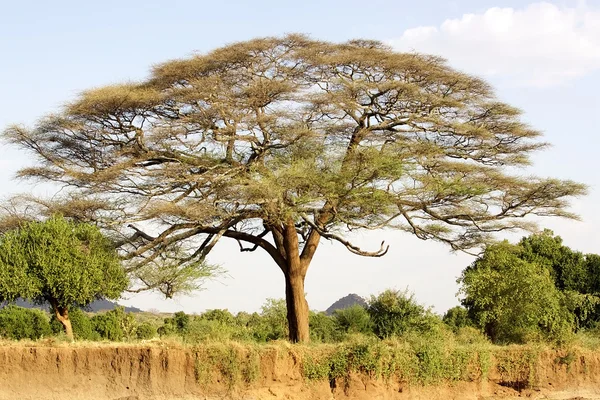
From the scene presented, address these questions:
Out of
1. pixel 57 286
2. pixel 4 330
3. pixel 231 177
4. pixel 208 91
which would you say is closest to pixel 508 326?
pixel 231 177

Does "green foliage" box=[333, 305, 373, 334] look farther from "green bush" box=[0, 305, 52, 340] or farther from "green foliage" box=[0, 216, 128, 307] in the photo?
"green bush" box=[0, 305, 52, 340]

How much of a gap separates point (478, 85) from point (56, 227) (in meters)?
12.1

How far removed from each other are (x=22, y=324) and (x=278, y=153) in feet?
27.6

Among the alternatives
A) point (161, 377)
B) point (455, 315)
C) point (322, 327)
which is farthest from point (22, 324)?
point (455, 315)

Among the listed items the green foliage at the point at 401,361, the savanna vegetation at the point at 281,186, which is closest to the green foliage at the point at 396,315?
the savanna vegetation at the point at 281,186

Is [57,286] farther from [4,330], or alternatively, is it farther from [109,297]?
[4,330]

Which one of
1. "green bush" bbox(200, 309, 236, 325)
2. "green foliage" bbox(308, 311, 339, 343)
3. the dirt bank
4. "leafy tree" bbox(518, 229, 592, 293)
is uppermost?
"leafy tree" bbox(518, 229, 592, 293)

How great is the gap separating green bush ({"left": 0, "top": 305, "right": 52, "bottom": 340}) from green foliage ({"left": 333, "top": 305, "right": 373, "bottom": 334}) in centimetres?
779

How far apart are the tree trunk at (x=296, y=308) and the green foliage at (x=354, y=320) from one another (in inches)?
47.6

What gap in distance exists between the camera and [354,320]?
83.3 ft

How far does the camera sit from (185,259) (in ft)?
78.8

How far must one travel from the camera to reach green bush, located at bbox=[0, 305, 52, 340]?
24875 mm

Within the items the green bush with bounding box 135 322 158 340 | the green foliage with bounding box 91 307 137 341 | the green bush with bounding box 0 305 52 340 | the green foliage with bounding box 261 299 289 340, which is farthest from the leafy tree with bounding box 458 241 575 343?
the green bush with bounding box 0 305 52 340

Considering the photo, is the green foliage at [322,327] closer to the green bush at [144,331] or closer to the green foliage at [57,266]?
the green bush at [144,331]
